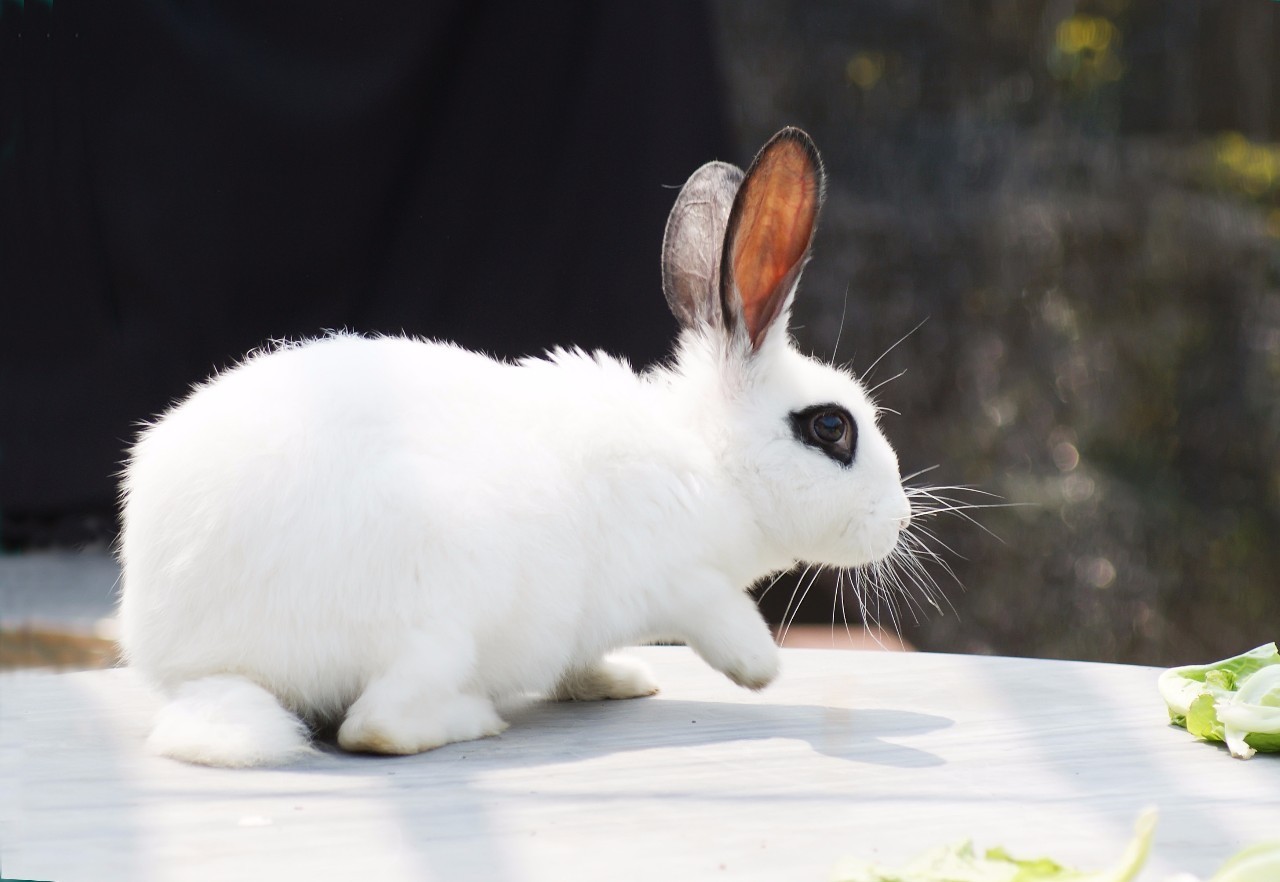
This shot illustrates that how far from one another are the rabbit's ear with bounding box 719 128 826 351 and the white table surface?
0.47 metres

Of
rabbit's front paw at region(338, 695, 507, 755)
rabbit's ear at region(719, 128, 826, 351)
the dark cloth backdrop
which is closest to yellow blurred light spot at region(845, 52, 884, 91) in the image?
the dark cloth backdrop

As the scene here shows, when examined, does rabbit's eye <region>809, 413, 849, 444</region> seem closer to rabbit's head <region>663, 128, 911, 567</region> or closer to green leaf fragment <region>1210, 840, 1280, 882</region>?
rabbit's head <region>663, 128, 911, 567</region>

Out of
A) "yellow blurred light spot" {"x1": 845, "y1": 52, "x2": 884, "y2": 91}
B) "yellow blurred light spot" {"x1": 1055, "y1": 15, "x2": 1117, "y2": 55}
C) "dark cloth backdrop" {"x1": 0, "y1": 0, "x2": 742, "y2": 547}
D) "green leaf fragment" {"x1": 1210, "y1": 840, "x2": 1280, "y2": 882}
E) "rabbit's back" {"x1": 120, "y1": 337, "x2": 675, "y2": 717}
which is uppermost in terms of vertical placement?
"yellow blurred light spot" {"x1": 1055, "y1": 15, "x2": 1117, "y2": 55}

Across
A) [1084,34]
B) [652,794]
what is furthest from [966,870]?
[1084,34]

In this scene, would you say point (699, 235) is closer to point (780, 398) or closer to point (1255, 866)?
point (780, 398)

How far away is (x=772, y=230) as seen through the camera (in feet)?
5.18

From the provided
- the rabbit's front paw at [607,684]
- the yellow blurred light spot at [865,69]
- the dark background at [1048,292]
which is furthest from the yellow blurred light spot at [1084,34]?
the rabbit's front paw at [607,684]

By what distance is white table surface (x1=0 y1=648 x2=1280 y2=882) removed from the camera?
3.47 ft

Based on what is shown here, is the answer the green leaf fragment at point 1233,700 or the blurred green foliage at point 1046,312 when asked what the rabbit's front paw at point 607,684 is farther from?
the blurred green foliage at point 1046,312

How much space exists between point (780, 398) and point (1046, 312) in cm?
250

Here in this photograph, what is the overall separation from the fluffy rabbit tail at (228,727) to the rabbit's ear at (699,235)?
684 millimetres

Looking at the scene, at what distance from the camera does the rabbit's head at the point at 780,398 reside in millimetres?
1569

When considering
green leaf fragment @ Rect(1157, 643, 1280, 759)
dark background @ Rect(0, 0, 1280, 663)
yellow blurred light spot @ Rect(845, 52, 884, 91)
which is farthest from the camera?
yellow blurred light spot @ Rect(845, 52, 884, 91)

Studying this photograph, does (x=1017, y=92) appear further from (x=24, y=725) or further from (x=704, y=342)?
(x=24, y=725)
